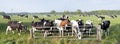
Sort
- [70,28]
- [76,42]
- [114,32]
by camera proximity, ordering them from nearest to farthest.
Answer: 1. [76,42]
2. [70,28]
3. [114,32]

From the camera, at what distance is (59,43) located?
2389 centimetres

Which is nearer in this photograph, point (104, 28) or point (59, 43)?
point (59, 43)

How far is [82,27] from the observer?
25547mm

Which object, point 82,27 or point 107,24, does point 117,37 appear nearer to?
point 107,24

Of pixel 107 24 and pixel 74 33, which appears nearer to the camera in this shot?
pixel 74 33

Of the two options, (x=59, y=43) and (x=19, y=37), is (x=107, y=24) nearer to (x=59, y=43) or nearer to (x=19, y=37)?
(x=59, y=43)

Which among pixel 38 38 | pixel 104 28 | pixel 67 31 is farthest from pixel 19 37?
pixel 104 28

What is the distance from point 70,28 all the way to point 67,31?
1.17ft

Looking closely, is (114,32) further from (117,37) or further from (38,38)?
(38,38)

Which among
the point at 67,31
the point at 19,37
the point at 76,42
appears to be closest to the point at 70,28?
the point at 67,31

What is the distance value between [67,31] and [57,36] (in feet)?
3.73

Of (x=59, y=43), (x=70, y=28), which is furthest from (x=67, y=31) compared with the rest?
(x=59, y=43)

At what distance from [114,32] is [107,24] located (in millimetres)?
1314

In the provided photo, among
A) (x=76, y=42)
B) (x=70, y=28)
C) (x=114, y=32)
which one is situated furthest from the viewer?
(x=114, y=32)
